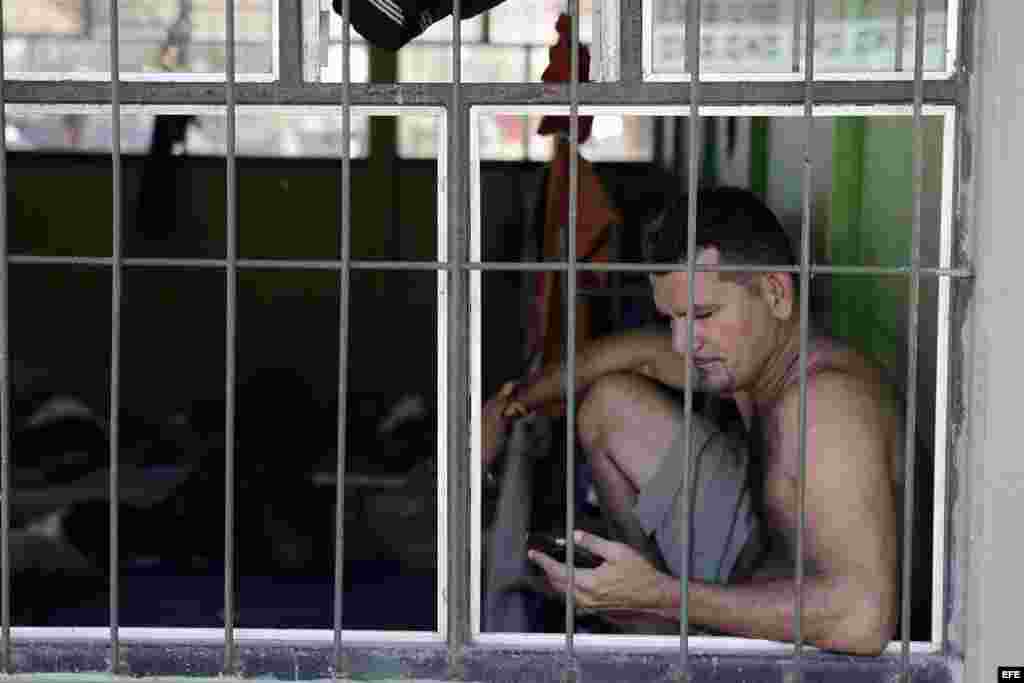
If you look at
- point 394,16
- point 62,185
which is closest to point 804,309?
point 394,16

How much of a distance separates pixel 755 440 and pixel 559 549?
533mm

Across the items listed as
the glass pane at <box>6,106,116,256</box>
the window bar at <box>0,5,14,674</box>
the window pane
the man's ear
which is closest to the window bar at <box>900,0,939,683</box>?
the man's ear

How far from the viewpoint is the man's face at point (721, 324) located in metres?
3.80

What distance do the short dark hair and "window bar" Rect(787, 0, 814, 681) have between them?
18.0 inches

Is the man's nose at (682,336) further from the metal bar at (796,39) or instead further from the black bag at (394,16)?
the black bag at (394,16)

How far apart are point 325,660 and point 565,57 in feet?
5.33

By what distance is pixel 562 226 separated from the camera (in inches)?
180

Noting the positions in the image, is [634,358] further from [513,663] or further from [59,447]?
[59,447]

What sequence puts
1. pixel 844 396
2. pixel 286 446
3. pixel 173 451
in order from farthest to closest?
pixel 173 451 → pixel 286 446 → pixel 844 396

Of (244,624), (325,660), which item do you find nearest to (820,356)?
(325,660)

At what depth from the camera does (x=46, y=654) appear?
11.7 feet

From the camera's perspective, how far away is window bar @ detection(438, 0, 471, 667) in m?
3.40

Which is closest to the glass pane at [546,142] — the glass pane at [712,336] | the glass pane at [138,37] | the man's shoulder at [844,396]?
the glass pane at [138,37]

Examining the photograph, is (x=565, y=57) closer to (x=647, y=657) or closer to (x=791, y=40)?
(x=791, y=40)
